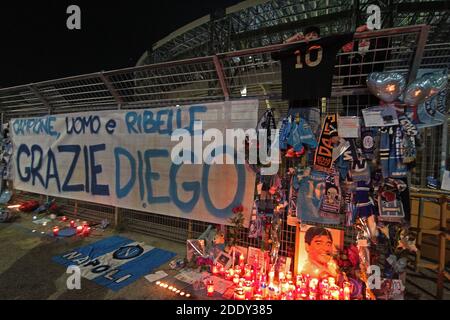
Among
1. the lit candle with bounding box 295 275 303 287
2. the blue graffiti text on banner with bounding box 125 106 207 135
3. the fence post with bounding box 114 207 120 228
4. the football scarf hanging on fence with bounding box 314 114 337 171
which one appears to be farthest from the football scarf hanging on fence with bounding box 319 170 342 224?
the fence post with bounding box 114 207 120 228

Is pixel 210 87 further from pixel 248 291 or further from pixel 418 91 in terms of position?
pixel 248 291

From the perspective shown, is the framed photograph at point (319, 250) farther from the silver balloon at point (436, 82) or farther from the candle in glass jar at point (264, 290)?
the silver balloon at point (436, 82)

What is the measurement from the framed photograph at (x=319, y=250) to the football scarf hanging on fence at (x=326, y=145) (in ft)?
2.47

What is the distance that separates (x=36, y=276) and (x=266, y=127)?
10.9 feet

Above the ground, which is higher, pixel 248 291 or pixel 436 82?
pixel 436 82

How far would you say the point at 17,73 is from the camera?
5.54 metres

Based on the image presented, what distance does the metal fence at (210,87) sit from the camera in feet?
7.93

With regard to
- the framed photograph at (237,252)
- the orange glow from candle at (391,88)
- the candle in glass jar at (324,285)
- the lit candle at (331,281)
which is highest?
the orange glow from candle at (391,88)

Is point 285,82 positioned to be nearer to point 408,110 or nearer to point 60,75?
point 408,110

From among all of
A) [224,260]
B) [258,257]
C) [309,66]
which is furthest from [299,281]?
[309,66]

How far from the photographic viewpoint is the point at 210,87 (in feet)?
10.8

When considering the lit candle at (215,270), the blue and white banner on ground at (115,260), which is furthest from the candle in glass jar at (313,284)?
the blue and white banner on ground at (115,260)

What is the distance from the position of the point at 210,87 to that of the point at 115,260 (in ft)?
9.10

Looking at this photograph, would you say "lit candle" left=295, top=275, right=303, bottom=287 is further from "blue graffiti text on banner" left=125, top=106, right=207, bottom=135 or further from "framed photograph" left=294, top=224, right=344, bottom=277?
"blue graffiti text on banner" left=125, top=106, right=207, bottom=135
